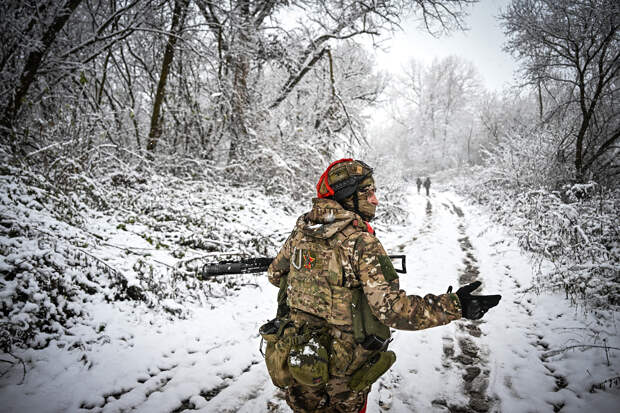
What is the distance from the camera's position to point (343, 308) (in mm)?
1614

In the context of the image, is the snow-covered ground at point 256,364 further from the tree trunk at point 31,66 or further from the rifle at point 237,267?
the tree trunk at point 31,66

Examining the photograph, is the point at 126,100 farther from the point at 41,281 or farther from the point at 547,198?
the point at 547,198

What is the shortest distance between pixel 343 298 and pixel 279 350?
52 centimetres

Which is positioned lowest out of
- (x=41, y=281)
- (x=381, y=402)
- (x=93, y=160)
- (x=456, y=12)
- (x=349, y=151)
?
(x=381, y=402)

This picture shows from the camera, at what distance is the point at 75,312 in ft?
10.5

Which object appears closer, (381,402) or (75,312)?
(381,402)

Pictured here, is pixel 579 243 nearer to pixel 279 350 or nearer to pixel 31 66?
pixel 279 350

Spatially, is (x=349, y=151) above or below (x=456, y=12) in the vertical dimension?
below

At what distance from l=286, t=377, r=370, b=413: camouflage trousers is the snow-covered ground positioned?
100 cm

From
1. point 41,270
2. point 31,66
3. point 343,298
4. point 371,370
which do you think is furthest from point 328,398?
point 31,66

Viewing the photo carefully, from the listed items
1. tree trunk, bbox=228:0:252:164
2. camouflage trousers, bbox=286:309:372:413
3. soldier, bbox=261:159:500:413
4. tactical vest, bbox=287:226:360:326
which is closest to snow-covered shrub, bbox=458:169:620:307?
soldier, bbox=261:159:500:413

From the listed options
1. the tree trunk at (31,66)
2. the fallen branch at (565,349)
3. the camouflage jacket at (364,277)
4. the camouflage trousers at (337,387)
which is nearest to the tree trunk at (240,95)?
the tree trunk at (31,66)

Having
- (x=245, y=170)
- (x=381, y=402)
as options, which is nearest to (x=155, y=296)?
(x=381, y=402)

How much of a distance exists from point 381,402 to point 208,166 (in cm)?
749
